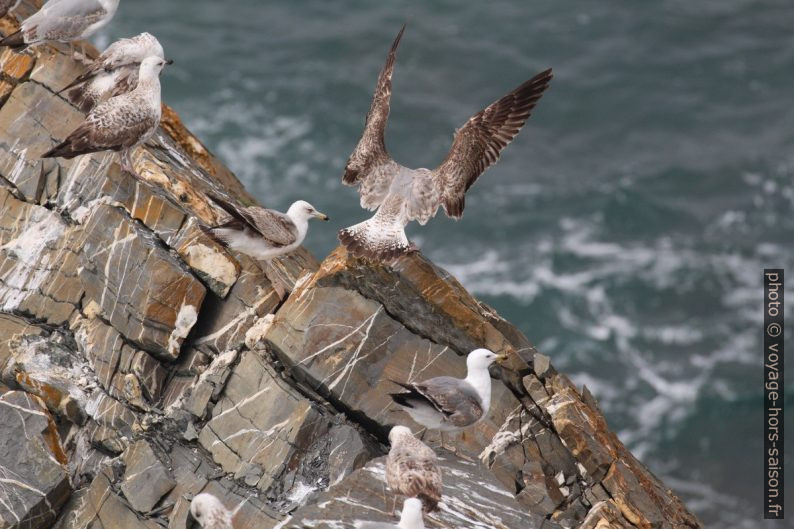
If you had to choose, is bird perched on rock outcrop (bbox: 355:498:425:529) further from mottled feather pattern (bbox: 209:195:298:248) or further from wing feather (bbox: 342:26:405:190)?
wing feather (bbox: 342:26:405:190)

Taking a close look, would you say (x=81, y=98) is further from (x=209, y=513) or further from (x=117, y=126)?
(x=209, y=513)

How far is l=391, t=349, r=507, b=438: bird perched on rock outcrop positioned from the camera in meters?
14.5

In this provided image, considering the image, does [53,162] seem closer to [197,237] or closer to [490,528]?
[197,237]

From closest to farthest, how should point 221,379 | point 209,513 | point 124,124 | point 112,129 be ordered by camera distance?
point 209,513 < point 221,379 < point 112,129 < point 124,124

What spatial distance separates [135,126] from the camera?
671 inches

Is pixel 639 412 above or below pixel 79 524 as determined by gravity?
below

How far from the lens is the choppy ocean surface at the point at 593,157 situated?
3000 cm

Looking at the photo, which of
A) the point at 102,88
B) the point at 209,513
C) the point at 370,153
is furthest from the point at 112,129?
the point at 209,513

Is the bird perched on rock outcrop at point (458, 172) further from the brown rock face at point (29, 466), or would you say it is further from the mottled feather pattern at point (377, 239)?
the brown rock face at point (29, 466)

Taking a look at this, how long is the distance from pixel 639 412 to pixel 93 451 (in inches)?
680

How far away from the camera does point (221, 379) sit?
1570 centimetres

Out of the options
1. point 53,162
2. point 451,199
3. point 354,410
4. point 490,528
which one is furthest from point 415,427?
point 53,162

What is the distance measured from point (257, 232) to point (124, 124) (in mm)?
2821

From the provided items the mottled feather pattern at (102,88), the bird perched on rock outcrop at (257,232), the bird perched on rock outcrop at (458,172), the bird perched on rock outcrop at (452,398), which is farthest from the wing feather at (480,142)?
the mottled feather pattern at (102,88)
